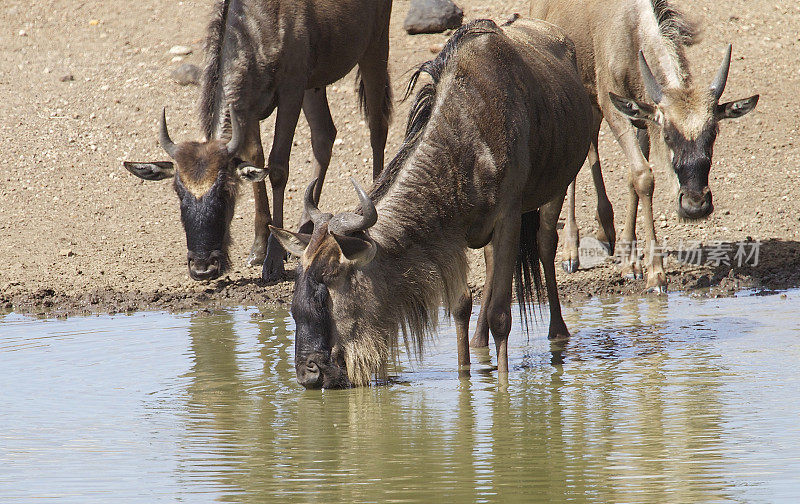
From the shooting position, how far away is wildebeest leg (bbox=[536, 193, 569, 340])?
7820 mm

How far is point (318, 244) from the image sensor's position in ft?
19.3

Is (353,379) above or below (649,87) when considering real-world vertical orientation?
below

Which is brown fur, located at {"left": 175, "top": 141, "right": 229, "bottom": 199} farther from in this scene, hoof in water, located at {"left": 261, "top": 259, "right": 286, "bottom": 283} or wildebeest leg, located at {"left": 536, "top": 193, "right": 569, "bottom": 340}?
wildebeest leg, located at {"left": 536, "top": 193, "right": 569, "bottom": 340}

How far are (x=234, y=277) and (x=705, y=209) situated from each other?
4.29 m

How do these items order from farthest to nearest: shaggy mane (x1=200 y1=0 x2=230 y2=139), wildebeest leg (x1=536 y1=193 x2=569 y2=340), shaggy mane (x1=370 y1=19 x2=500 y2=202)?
shaggy mane (x1=200 y1=0 x2=230 y2=139), wildebeest leg (x1=536 y1=193 x2=569 y2=340), shaggy mane (x1=370 y1=19 x2=500 y2=202)

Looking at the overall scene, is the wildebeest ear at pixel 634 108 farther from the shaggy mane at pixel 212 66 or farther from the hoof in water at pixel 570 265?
the shaggy mane at pixel 212 66

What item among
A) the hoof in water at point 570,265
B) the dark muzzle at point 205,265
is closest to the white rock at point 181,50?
the dark muzzle at point 205,265

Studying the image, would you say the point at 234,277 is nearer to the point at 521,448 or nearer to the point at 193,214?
the point at 193,214

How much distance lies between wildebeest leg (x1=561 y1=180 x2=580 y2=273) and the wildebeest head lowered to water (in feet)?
9.68

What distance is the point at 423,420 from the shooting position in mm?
5594

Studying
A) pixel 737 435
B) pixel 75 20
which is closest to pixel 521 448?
pixel 737 435

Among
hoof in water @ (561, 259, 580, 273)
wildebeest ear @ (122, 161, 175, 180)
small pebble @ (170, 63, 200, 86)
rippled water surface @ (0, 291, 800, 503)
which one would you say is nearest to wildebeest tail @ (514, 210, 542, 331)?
rippled water surface @ (0, 291, 800, 503)

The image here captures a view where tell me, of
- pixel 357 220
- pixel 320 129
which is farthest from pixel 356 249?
pixel 320 129

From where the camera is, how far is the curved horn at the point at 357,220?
564cm
